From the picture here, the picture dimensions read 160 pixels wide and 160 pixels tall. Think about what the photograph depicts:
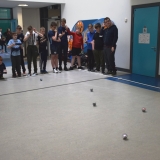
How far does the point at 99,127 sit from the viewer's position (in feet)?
11.2

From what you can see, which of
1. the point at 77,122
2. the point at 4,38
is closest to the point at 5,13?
the point at 4,38

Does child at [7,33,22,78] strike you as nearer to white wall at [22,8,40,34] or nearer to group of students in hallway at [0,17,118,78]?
group of students in hallway at [0,17,118,78]

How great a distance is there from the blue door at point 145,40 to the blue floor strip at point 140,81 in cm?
32

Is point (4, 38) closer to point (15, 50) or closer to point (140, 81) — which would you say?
point (15, 50)

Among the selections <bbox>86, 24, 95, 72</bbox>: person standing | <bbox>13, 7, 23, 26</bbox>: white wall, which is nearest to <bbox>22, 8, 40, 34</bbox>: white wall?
<bbox>13, 7, 23, 26</bbox>: white wall

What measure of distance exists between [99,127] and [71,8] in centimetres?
758

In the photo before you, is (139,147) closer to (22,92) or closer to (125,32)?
(22,92)

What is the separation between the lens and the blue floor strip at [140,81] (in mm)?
5725

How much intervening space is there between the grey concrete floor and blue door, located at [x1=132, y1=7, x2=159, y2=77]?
5.03ft

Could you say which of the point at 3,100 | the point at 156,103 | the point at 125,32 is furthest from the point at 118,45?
the point at 3,100

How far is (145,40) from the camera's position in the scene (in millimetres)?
6809

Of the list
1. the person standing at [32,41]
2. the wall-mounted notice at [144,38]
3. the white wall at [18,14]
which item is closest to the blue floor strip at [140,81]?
the wall-mounted notice at [144,38]

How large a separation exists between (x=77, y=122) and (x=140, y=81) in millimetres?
3260

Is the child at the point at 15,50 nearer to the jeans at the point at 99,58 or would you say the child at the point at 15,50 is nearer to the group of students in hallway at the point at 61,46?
the group of students in hallway at the point at 61,46
